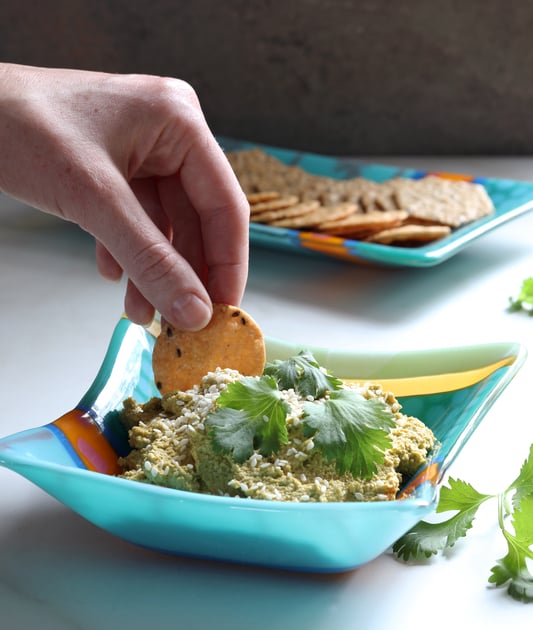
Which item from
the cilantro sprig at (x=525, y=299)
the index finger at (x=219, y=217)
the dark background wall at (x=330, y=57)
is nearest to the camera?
the index finger at (x=219, y=217)

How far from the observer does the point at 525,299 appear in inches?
72.6

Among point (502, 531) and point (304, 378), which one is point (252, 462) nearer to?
point (304, 378)

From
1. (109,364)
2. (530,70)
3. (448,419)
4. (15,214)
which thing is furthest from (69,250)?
(530,70)

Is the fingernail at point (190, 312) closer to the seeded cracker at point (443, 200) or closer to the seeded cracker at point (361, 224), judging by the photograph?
the seeded cracker at point (361, 224)

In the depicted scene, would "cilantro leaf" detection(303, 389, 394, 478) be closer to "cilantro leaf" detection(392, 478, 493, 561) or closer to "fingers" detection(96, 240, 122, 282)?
"cilantro leaf" detection(392, 478, 493, 561)

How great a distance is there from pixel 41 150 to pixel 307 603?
1.96 feet

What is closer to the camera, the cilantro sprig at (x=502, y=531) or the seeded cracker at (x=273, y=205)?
the cilantro sprig at (x=502, y=531)

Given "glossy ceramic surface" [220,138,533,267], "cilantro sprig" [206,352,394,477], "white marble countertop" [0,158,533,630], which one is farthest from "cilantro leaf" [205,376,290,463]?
"glossy ceramic surface" [220,138,533,267]

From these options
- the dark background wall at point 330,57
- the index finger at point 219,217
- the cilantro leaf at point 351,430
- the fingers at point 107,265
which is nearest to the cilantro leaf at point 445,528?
the cilantro leaf at point 351,430

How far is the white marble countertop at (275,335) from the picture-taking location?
984mm

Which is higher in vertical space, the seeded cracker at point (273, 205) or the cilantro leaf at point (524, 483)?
the cilantro leaf at point (524, 483)

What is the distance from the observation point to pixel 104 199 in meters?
1.15

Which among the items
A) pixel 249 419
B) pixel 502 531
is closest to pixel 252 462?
pixel 249 419

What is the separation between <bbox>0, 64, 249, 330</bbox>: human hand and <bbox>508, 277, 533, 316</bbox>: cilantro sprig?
2.12 feet
